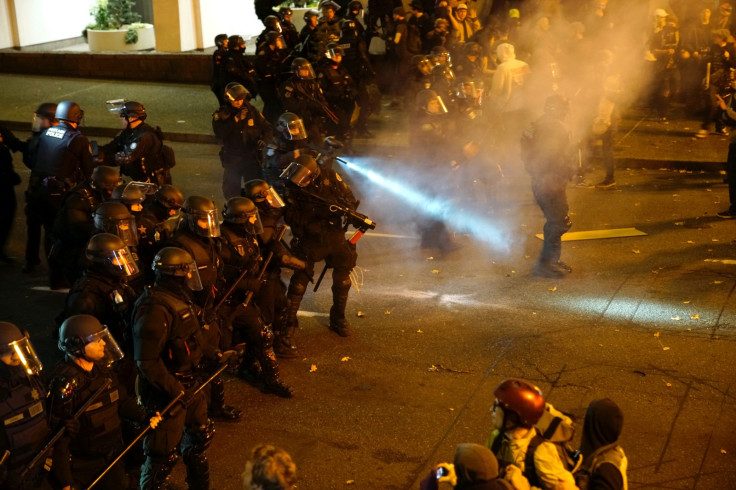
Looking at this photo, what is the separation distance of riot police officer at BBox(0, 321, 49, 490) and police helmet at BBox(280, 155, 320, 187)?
3.62m

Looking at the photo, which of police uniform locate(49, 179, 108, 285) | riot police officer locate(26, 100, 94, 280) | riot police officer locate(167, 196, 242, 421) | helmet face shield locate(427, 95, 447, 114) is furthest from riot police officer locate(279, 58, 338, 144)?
riot police officer locate(167, 196, 242, 421)

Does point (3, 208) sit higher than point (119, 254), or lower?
lower

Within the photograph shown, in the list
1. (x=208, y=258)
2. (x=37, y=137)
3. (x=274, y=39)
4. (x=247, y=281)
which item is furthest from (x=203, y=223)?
(x=274, y=39)

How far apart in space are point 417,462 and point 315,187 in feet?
9.61

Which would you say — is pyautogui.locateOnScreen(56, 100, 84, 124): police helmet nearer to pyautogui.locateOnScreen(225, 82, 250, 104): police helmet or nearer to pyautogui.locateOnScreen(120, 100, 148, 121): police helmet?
pyautogui.locateOnScreen(120, 100, 148, 121): police helmet

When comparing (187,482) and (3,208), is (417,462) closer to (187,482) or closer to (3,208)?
(187,482)

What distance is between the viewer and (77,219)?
27.8 feet

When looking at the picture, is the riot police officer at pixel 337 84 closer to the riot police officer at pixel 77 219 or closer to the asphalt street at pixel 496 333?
the asphalt street at pixel 496 333

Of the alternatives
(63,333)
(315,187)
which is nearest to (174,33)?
(315,187)

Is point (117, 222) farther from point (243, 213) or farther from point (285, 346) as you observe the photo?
point (285, 346)

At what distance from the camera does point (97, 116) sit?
17375 mm

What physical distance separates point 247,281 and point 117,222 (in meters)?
1.13

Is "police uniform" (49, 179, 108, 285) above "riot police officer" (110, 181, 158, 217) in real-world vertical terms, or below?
below

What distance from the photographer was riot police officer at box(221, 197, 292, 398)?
295 inches
